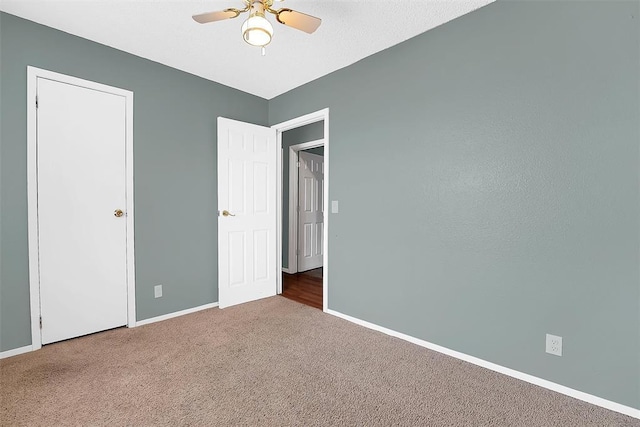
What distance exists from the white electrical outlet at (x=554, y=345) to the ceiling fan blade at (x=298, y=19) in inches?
94.8

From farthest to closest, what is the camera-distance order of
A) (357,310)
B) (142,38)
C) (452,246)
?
(357,310) < (142,38) < (452,246)

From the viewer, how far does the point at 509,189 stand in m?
1.98

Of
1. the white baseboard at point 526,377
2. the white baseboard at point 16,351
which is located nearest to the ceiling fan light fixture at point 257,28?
the white baseboard at point 526,377

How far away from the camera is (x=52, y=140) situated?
7.68ft

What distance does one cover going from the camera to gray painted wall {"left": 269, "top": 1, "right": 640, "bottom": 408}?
64.4 inches

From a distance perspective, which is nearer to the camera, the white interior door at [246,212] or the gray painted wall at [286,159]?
the white interior door at [246,212]

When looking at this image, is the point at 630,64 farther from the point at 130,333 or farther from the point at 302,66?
the point at 130,333

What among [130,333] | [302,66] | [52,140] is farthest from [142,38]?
[130,333]

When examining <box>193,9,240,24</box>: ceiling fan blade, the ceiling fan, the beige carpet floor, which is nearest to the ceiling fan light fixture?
the ceiling fan

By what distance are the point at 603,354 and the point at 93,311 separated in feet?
12.1

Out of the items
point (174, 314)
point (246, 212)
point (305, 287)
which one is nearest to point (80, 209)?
point (174, 314)

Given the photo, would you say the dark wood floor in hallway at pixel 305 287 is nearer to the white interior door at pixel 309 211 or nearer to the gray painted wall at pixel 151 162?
the white interior door at pixel 309 211

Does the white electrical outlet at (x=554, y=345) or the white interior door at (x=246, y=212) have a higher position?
the white interior door at (x=246, y=212)

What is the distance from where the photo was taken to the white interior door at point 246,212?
328 centimetres
